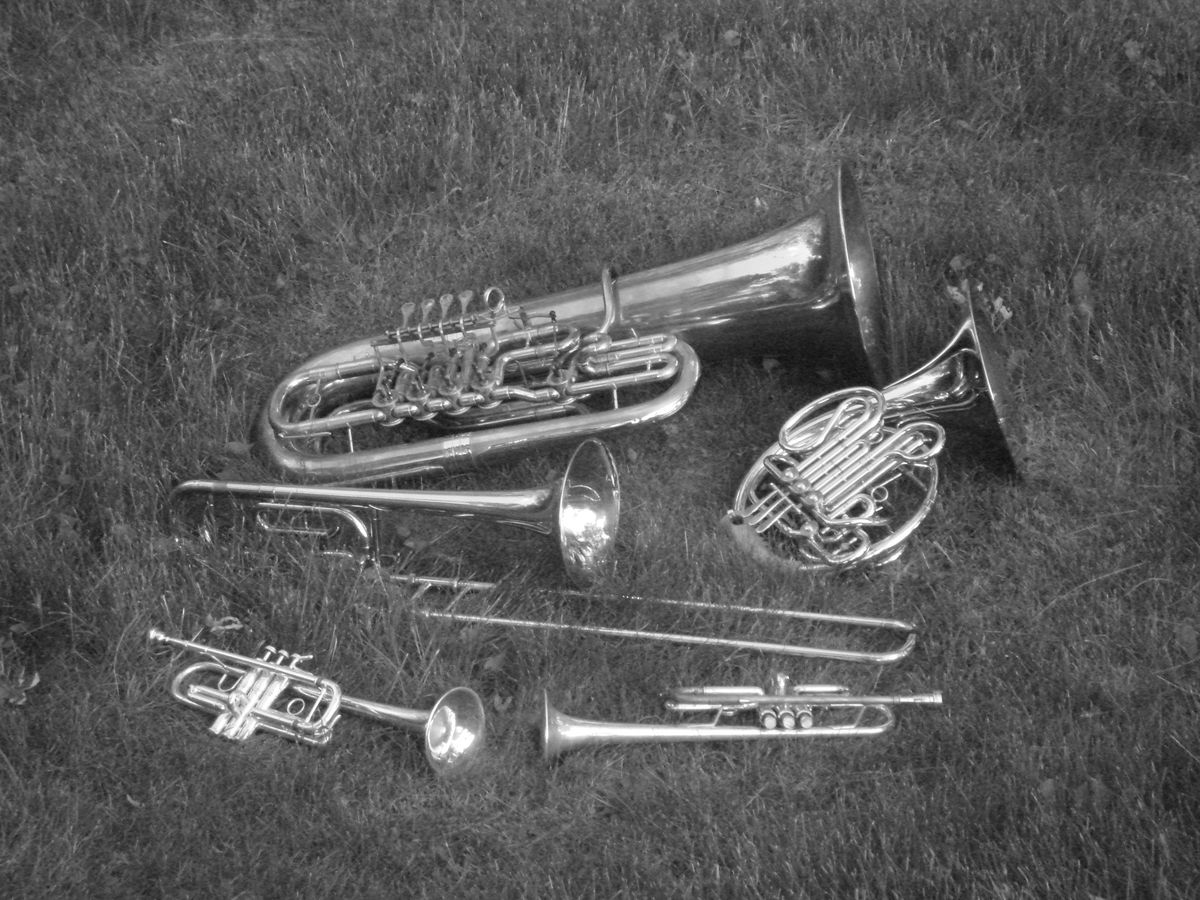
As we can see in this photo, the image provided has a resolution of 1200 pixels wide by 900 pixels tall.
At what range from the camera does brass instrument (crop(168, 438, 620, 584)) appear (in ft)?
11.9

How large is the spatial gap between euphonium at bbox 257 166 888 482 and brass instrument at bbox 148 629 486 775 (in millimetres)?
696

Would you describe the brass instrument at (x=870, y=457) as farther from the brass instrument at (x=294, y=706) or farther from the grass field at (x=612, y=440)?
the brass instrument at (x=294, y=706)

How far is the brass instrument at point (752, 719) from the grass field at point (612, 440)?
57 mm

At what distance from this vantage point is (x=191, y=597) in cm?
366

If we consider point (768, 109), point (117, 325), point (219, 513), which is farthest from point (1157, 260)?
point (117, 325)

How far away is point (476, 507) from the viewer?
366 centimetres

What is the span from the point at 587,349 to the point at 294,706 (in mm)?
1430

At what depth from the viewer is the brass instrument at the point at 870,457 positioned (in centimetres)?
367

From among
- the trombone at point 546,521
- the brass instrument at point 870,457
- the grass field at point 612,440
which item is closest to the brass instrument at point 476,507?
the trombone at point 546,521

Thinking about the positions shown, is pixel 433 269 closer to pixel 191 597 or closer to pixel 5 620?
pixel 191 597

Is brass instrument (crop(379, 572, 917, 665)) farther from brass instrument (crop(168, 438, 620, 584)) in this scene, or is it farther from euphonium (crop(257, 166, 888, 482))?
euphonium (crop(257, 166, 888, 482))

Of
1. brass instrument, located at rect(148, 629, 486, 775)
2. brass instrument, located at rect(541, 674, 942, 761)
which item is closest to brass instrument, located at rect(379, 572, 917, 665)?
brass instrument, located at rect(541, 674, 942, 761)

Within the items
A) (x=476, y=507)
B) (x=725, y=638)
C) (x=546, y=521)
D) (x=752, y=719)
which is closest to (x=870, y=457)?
(x=725, y=638)

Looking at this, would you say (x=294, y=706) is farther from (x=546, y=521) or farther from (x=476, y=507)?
(x=546, y=521)
